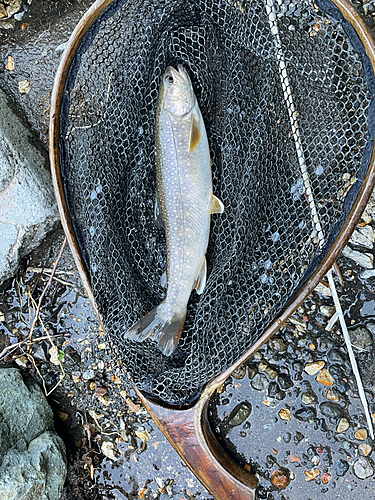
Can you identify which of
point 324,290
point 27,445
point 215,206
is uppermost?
point 215,206

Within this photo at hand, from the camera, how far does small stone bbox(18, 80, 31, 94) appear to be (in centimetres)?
260

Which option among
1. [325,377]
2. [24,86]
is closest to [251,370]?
[325,377]

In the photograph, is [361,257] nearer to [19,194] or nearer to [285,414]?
[285,414]

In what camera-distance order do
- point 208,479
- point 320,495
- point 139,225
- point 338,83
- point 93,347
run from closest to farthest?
point 338,83 → point 208,479 → point 139,225 → point 320,495 → point 93,347

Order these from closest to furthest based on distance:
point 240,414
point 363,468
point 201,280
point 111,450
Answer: point 201,280, point 363,468, point 240,414, point 111,450

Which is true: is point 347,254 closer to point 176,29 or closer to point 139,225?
point 139,225

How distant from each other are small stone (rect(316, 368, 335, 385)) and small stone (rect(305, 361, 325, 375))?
0.09 feet

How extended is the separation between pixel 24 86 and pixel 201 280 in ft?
5.30

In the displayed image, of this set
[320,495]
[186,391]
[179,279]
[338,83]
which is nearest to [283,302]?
[179,279]

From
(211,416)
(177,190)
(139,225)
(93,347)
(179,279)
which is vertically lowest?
(211,416)

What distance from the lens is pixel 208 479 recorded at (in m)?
2.02

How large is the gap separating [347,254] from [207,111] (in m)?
→ 1.07

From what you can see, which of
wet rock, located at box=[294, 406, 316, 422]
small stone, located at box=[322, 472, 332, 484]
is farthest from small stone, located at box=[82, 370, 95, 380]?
small stone, located at box=[322, 472, 332, 484]

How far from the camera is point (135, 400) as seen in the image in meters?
2.52
